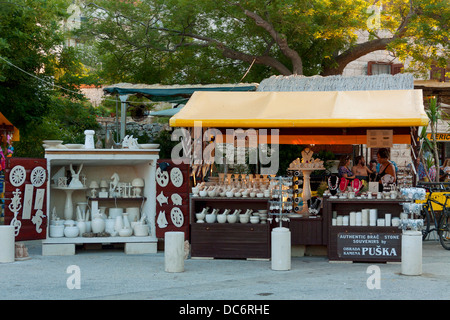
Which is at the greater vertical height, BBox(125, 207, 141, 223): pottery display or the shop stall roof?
the shop stall roof

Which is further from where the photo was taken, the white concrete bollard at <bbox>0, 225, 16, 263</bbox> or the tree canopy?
the tree canopy

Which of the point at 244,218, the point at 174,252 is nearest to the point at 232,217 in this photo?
the point at 244,218

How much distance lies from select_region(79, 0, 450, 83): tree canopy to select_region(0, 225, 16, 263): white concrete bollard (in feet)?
34.2

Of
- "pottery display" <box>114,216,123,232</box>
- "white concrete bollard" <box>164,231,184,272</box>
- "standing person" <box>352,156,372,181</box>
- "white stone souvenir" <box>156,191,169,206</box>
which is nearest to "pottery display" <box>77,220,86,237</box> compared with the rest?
"pottery display" <box>114,216,123,232</box>

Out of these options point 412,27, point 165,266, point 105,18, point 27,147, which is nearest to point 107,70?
point 105,18

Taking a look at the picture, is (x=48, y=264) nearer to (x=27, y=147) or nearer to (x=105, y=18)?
(x=27, y=147)

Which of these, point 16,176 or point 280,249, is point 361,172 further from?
point 16,176

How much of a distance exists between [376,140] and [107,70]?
12074mm

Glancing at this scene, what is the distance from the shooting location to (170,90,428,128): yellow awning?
9953mm

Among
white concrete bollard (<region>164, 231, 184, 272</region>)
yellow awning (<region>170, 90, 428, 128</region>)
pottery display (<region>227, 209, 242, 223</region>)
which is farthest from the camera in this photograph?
pottery display (<region>227, 209, 242, 223</region>)

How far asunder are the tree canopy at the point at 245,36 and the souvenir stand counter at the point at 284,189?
7.67m

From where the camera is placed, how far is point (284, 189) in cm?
1017

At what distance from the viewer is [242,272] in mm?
9375

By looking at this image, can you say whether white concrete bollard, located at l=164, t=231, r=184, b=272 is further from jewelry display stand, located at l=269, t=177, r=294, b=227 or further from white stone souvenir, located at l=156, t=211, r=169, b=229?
white stone souvenir, located at l=156, t=211, r=169, b=229
